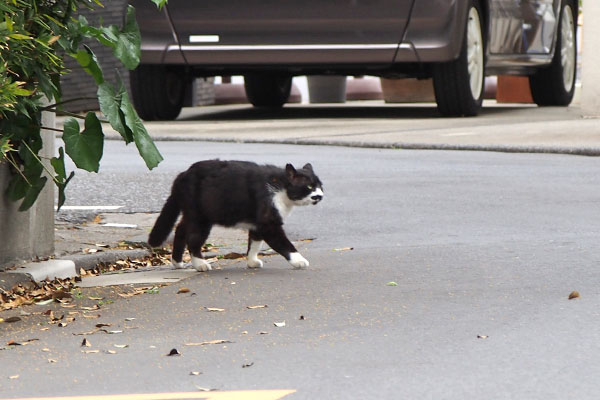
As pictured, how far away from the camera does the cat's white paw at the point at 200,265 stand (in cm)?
687

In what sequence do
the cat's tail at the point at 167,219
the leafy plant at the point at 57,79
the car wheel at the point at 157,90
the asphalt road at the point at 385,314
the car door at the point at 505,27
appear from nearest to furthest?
1. the asphalt road at the point at 385,314
2. the leafy plant at the point at 57,79
3. the cat's tail at the point at 167,219
4. the car wheel at the point at 157,90
5. the car door at the point at 505,27

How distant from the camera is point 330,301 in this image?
5.77 meters

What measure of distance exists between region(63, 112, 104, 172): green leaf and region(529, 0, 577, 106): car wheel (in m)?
13.5

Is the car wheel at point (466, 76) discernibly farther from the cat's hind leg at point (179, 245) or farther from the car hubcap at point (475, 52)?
the cat's hind leg at point (179, 245)

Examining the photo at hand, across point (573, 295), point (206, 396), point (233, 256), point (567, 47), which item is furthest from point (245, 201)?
point (567, 47)

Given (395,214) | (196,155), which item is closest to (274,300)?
(395,214)

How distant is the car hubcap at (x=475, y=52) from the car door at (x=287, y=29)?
1167 mm

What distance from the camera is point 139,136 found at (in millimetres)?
5965

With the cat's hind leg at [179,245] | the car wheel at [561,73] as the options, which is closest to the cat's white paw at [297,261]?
the cat's hind leg at [179,245]

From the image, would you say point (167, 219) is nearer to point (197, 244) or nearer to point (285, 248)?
point (197, 244)

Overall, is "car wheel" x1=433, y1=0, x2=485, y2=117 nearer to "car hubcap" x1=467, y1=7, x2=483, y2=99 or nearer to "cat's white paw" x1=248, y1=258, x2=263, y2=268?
"car hubcap" x1=467, y1=7, x2=483, y2=99

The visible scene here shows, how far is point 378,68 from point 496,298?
32.8 feet

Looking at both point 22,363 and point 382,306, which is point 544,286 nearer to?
point 382,306

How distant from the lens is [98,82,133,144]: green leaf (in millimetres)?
5840
